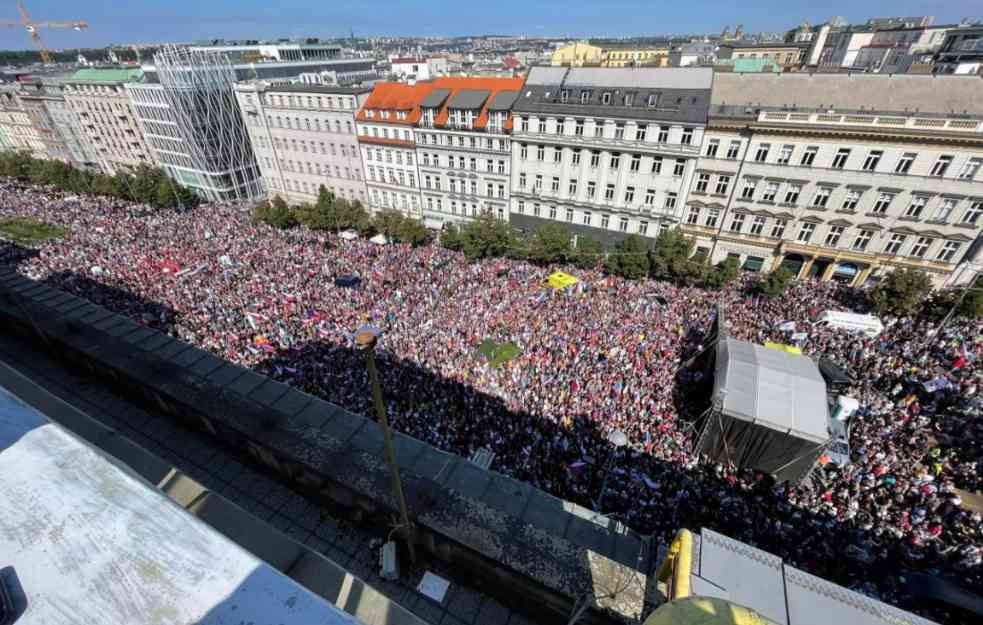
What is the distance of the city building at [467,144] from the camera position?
3725 cm

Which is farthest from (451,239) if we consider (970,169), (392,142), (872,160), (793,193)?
(970,169)

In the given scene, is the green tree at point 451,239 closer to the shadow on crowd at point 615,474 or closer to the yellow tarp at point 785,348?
the shadow on crowd at point 615,474

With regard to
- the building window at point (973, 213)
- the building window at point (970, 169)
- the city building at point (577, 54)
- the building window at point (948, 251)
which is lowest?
the building window at point (948, 251)

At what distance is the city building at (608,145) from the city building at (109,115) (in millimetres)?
56524

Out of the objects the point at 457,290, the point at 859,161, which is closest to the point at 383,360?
the point at 457,290

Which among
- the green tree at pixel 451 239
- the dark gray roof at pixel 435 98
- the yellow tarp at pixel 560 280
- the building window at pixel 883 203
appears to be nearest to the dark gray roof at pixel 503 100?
the dark gray roof at pixel 435 98

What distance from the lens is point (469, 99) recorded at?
1480 inches

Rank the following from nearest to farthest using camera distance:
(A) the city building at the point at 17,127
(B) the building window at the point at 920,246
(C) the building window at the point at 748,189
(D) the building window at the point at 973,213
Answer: (D) the building window at the point at 973,213 → (B) the building window at the point at 920,246 → (C) the building window at the point at 748,189 → (A) the city building at the point at 17,127

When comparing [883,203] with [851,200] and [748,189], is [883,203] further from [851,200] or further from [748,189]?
[748,189]

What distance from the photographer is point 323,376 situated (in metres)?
19.2

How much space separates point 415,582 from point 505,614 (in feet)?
7.99

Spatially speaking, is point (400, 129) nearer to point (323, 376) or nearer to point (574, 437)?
point (323, 376)

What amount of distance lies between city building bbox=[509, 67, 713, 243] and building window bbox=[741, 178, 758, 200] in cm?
428

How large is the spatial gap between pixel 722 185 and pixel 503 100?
815 inches
